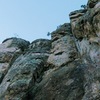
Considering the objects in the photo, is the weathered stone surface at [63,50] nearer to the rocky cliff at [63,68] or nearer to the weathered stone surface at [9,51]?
the rocky cliff at [63,68]

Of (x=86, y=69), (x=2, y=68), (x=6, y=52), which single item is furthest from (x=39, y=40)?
(x=86, y=69)

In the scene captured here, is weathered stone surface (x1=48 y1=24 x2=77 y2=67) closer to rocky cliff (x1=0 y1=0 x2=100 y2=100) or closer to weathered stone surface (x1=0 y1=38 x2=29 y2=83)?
rocky cliff (x1=0 y1=0 x2=100 y2=100)

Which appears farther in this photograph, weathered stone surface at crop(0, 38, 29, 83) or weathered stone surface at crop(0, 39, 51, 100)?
weathered stone surface at crop(0, 38, 29, 83)

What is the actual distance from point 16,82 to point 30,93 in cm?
119

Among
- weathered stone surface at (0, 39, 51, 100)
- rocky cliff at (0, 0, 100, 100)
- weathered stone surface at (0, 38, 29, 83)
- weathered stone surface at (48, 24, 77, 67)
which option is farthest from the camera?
weathered stone surface at (0, 38, 29, 83)

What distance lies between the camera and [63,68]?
57.1 ft

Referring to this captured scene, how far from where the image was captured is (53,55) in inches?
795

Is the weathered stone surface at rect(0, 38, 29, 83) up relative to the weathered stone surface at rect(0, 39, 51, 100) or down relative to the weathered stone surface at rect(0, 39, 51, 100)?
up

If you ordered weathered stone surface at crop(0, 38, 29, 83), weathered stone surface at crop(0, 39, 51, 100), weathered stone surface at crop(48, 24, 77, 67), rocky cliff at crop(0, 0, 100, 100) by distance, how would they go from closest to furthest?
rocky cliff at crop(0, 0, 100, 100) → weathered stone surface at crop(0, 39, 51, 100) → weathered stone surface at crop(48, 24, 77, 67) → weathered stone surface at crop(0, 38, 29, 83)

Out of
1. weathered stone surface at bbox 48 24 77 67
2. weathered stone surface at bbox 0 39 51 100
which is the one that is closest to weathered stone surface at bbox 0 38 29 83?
weathered stone surface at bbox 0 39 51 100

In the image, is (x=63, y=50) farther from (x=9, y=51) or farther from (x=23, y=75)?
(x=9, y=51)

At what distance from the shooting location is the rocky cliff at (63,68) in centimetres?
1402

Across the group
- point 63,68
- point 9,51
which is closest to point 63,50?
point 63,68

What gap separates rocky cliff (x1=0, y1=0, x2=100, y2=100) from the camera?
46.0 feet
